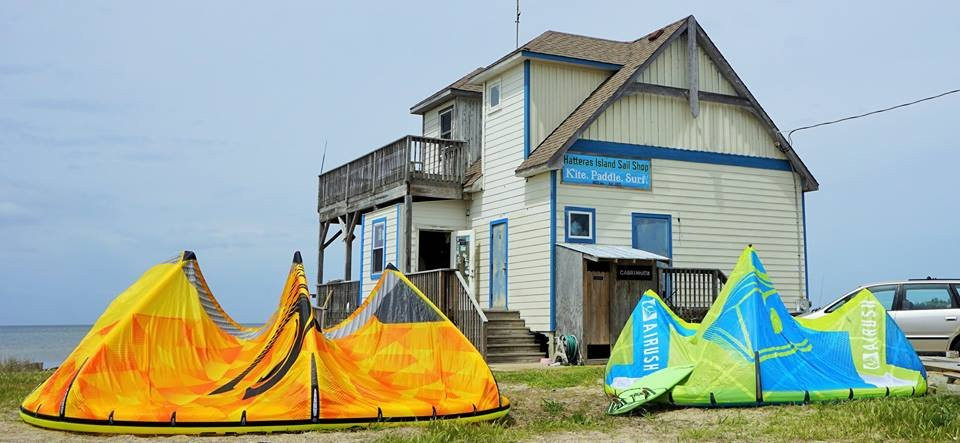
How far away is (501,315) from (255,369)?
10.8 meters

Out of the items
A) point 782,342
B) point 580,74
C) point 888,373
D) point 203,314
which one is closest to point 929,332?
point 888,373

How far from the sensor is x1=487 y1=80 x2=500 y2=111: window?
21469mm

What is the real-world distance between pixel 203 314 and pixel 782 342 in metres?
6.84

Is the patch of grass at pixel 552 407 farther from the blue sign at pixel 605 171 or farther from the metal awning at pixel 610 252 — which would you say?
the blue sign at pixel 605 171

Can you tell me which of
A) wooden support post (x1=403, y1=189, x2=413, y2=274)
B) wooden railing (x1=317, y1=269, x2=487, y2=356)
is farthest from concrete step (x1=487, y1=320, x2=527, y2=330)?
wooden support post (x1=403, y1=189, x2=413, y2=274)

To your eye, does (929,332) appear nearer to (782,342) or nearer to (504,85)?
(782,342)

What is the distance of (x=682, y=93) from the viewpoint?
68.5 ft

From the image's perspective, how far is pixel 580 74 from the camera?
2108cm

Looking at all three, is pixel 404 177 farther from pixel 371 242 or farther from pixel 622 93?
pixel 622 93

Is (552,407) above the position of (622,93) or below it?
below

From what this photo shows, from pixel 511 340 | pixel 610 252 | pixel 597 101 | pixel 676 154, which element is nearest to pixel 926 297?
pixel 610 252

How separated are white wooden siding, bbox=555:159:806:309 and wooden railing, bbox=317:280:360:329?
772 cm

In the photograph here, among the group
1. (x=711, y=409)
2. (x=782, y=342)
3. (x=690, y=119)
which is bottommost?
(x=711, y=409)

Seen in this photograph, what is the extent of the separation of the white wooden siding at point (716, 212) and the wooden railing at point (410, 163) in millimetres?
4089
